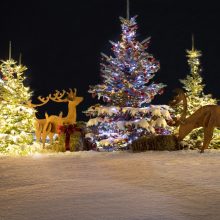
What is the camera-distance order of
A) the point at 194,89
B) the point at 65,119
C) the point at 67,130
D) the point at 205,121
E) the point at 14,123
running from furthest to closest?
1. the point at 194,89
2. the point at 65,119
3. the point at 14,123
4. the point at 67,130
5. the point at 205,121

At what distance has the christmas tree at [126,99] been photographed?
44.9 feet

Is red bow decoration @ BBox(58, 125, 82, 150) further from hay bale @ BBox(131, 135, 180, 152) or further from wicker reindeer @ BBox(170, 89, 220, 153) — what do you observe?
wicker reindeer @ BBox(170, 89, 220, 153)

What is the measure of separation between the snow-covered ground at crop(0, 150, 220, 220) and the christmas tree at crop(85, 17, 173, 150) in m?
4.59

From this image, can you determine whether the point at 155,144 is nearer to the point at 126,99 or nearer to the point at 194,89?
the point at 126,99

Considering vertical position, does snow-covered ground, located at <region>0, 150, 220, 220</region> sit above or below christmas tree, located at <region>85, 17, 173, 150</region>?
below

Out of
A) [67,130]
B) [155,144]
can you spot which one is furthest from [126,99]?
[155,144]

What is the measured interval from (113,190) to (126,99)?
854 cm

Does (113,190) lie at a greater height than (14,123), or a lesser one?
lesser

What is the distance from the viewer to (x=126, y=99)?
1426cm

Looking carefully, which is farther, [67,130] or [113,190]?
[67,130]

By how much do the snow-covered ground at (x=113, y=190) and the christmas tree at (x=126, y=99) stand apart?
181 inches

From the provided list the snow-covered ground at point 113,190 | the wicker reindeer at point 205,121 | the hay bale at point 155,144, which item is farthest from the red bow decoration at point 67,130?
the snow-covered ground at point 113,190

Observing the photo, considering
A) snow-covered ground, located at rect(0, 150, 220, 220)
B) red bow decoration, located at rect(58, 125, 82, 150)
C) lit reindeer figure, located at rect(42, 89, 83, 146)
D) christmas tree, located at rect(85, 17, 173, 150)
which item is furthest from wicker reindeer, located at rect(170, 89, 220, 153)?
lit reindeer figure, located at rect(42, 89, 83, 146)

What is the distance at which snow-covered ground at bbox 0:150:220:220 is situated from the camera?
4625 millimetres
